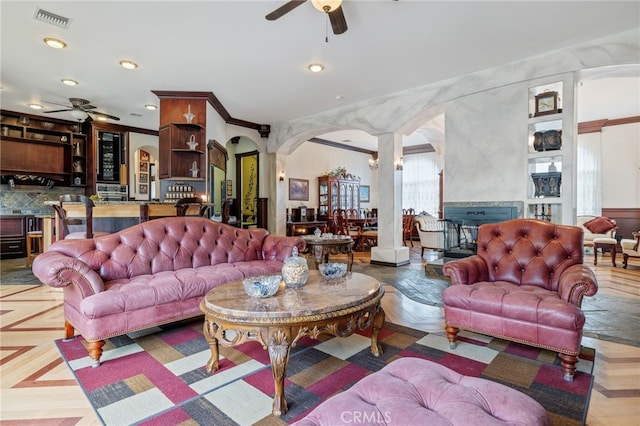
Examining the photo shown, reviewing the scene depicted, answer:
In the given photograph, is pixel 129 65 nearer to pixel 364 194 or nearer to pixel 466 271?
pixel 466 271

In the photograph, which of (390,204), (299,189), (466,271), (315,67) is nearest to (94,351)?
(466,271)

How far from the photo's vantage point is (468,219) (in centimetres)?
482

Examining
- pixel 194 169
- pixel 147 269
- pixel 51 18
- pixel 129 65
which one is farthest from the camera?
pixel 194 169

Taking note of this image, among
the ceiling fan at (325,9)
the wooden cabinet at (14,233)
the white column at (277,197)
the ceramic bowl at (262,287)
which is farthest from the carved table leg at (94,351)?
the wooden cabinet at (14,233)

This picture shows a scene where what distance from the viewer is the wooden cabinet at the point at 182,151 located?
5434 millimetres

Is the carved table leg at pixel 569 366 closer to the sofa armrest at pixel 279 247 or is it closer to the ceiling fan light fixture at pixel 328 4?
the sofa armrest at pixel 279 247

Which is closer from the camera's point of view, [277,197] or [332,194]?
[277,197]

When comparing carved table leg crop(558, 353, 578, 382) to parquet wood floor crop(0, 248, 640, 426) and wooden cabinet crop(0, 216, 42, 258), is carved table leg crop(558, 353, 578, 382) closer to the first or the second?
parquet wood floor crop(0, 248, 640, 426)

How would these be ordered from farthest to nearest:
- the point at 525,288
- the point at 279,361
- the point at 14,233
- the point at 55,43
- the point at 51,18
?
the point at 14,233 → the point at 55,43 → the point at 51,18 → the point at 525,288 → the point at 279,361

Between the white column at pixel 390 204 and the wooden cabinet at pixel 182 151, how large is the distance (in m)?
3.20

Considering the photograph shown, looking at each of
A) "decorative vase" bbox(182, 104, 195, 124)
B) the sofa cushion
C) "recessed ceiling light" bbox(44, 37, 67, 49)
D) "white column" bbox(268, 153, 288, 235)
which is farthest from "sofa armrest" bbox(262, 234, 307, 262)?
the sofa cushion

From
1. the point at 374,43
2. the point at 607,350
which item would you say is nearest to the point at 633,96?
the point at 374,43

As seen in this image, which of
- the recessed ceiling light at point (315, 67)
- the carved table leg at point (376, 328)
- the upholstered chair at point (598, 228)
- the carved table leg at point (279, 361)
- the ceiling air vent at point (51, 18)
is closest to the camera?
the carved table leg at point (279, 361)

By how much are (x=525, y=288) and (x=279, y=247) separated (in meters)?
2.42
